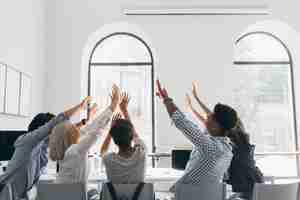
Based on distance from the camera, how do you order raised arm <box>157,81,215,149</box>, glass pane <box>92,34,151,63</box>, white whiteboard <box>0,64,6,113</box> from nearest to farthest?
raised arm <box>157,81,215,149</box>, white whiteboard <box>0,64,6,113</box>, glass pane <box>92,34,151,63</box>

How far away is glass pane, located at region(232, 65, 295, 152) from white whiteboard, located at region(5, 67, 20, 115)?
3.05m

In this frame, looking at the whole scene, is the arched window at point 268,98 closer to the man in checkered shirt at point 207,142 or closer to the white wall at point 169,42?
the white wall at point 169,42

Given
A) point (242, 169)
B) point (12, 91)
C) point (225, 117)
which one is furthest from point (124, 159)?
point (12, 91)

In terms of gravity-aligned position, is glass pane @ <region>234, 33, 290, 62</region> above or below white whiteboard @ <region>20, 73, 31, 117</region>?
above

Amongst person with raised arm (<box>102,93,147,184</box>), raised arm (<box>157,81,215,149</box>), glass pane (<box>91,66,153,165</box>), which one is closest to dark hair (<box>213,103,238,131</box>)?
raised arm (<box>157,81,215,149</box>)

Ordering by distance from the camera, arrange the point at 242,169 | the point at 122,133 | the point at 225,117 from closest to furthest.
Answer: the point at 122,133, the point at 225,117, the point at 242,169

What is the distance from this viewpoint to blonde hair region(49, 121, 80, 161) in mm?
1864

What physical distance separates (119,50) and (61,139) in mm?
2934

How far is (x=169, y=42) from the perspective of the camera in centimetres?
414

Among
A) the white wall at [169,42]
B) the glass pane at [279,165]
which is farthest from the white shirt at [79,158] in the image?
the glass pane at [279,165]

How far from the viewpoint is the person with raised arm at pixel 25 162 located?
6.32 feet

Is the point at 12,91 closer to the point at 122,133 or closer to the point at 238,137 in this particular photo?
the point at 122,133

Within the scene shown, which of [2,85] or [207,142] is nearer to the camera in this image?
[207,142]

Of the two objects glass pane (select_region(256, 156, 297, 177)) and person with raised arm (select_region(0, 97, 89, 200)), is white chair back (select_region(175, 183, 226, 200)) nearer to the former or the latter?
person with raised arm (select_region(0, 97, 89, 200))
